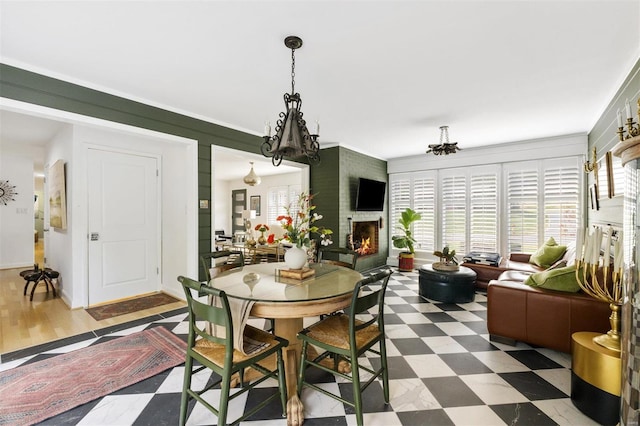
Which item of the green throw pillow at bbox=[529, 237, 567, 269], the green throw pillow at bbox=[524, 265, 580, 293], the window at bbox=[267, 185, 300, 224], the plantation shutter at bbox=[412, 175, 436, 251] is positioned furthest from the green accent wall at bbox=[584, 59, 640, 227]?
the window at bbox=[267, 185, 300, 224]

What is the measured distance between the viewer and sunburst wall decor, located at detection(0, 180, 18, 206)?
20.0 feet

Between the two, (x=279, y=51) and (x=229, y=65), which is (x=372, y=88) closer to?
(x=279, y=51)

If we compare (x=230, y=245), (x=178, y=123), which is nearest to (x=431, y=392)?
(x=178, y=123)

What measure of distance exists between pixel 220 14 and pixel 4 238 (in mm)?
7671

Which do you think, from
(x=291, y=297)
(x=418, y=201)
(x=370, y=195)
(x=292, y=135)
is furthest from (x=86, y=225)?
(x=418, y=201)

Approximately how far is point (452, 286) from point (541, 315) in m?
1.47

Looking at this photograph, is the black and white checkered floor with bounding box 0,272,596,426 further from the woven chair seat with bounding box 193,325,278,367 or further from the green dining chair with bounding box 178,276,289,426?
the woven chair seat with bounding box 193,325,278,367

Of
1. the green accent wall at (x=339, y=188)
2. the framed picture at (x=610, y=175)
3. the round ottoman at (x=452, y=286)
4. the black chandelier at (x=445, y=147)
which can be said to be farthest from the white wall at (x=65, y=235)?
the framed picture at (x=610, y=175)

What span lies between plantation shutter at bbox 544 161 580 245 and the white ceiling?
4.77ft

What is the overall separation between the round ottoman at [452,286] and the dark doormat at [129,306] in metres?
3.74

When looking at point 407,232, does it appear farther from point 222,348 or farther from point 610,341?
point 222,348

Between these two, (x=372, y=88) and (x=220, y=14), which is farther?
(x=372, y=88)

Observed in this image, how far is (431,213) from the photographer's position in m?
6.51

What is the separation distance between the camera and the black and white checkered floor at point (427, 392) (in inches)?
72.6
